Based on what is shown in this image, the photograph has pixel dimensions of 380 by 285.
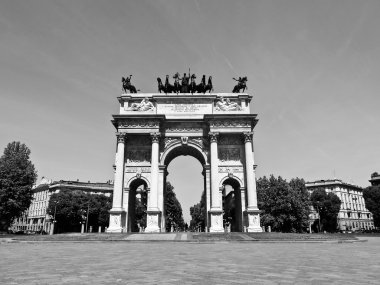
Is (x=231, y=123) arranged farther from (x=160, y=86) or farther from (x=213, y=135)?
(x=160, y=86)

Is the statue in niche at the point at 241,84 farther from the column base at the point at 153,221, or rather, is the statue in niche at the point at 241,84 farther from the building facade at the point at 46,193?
the building facade at the point at 46,193

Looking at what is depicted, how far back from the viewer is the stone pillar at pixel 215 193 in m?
35.2

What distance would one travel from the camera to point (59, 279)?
6793mm

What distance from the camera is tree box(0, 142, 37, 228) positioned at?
1759 inches

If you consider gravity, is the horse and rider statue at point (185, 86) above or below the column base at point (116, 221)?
above

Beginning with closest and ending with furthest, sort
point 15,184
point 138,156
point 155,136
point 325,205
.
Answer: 1. point 155,136
2. point 138,156
3. point 15,184
4. point 325,205

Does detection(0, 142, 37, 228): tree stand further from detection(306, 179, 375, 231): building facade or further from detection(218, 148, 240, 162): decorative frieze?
detection(306, 179, 375, 231): building facade

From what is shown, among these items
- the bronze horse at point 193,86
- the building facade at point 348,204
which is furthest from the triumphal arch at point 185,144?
the building facade at point 348,204

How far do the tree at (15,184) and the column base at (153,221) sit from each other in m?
22.8

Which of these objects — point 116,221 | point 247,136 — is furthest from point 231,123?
point 116,221

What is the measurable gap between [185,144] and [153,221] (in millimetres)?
10755

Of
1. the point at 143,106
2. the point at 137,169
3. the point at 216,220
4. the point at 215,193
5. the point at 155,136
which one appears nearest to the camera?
the point at 216,220

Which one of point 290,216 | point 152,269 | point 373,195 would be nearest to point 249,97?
point 290,216

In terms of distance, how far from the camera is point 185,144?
132ft
